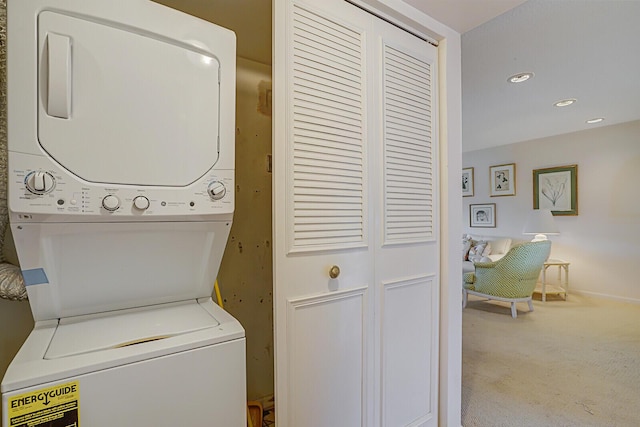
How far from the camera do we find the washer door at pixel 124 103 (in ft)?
2.39

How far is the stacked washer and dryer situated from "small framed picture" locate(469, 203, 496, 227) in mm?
5556

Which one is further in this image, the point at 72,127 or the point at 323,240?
the point at 323,240

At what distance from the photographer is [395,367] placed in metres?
1.46

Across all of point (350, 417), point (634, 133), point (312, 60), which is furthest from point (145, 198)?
point (634, 133)

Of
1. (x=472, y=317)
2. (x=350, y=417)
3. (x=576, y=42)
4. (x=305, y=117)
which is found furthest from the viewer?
(x=472, y=317)

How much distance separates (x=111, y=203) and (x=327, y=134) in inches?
29.7

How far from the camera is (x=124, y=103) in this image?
32.1 inches

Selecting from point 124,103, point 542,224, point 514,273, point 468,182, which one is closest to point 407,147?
point 124,103

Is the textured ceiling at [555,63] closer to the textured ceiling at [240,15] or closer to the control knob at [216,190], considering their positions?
the textured ceiling at [240,15]

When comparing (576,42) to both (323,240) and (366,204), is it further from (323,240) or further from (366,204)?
(323,240)

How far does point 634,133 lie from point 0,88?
5.81 m

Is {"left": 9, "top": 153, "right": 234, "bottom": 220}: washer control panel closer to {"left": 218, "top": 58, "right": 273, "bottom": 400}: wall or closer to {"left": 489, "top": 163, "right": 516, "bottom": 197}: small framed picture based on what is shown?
{"left": 218, "top": 58, "right": 273, "bottom": 400}: wall

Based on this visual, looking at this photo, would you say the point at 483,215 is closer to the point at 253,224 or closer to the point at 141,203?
the point at 253,224

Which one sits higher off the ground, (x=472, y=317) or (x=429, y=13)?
(x=429, y=13)
